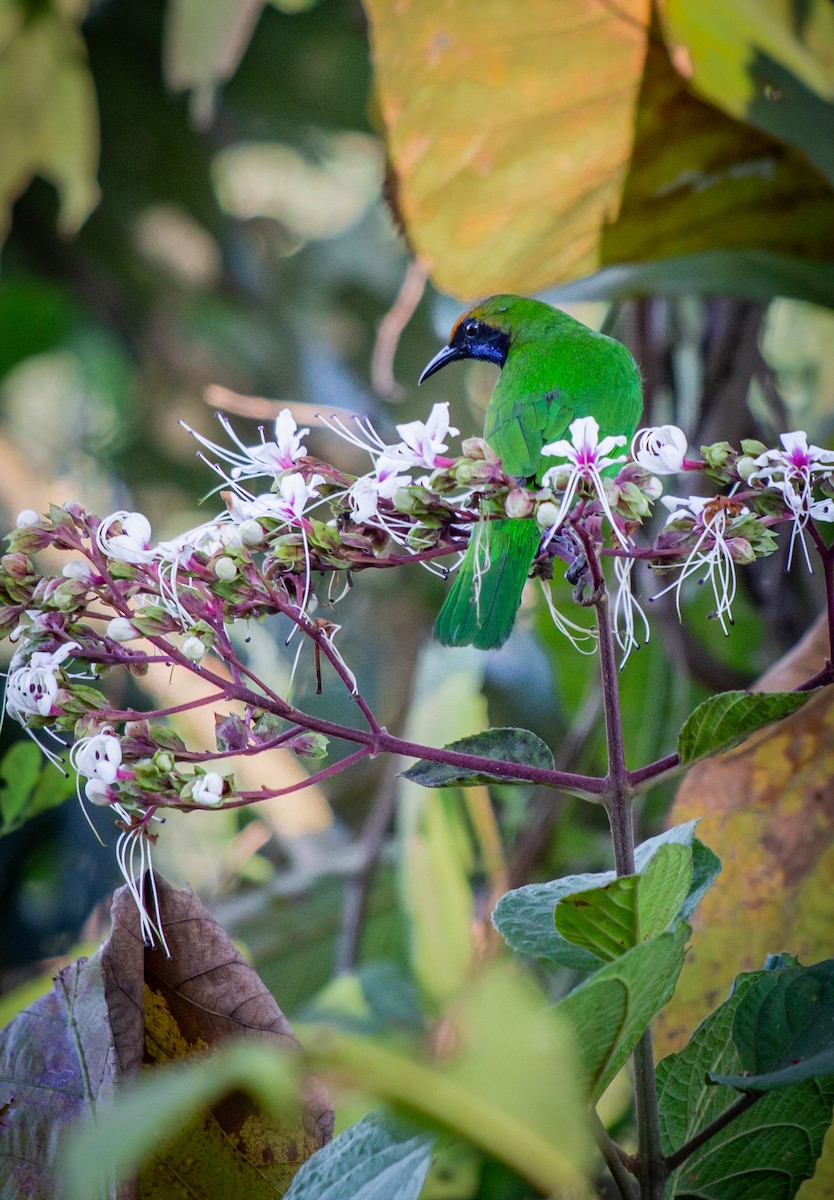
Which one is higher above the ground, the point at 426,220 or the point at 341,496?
the point at 341,496

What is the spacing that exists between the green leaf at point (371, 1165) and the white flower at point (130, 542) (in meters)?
0.32

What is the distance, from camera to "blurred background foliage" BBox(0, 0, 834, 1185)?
1.38m

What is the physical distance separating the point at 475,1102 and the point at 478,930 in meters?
1.27

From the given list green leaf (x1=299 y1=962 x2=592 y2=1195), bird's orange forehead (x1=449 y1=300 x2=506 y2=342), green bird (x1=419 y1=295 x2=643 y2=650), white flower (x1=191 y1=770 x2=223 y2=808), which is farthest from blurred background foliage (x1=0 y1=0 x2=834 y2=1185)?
green leaf (x1=299 y1=962 x2=592 y2=1195)

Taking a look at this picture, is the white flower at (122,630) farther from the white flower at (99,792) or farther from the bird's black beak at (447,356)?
the bird's black beak at (447,356)

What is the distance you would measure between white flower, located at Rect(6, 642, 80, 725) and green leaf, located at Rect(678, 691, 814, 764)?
1.08ft

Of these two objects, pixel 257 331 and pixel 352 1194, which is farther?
pixel 257 331

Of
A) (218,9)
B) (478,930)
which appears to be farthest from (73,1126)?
(218,9)

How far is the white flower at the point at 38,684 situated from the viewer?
24.6 inches

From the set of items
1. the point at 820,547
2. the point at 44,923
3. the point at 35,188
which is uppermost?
the point at 820,547

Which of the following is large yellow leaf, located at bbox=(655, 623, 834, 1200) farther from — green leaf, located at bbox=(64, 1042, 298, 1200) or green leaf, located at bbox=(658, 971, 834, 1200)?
green leaf, located at bbox=(64, 1042, 298, 1200)

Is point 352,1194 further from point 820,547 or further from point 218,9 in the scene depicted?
point 218,9

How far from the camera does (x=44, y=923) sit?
65.1 inches

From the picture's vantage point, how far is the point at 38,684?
0.64 metres
